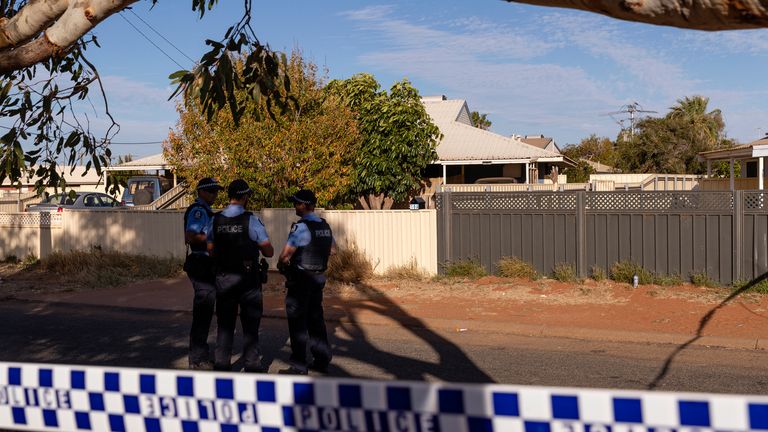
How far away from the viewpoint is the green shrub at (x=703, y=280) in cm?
1223

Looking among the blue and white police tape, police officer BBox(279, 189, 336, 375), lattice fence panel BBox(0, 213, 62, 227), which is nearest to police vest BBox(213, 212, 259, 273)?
police officer BBox(279, 189, 336, 375)

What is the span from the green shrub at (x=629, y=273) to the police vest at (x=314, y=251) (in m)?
7.22

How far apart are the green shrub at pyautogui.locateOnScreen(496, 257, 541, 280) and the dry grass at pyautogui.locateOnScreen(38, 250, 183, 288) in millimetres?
6802

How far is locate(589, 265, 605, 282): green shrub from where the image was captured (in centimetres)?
1304

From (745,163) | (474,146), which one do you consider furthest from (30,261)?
(745,163)

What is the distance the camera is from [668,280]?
12.5 m

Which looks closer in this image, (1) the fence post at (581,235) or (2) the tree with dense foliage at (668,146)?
(1) the fence post at (581,235)

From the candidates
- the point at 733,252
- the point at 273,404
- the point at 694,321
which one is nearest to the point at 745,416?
the point at 273,404

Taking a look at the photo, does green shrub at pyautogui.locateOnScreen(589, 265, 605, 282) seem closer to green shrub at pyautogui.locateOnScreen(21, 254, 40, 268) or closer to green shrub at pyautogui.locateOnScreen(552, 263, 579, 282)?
green shrub at pyautogui.locateOnScreen(552, 263, 579, 282)

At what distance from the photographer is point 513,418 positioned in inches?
134

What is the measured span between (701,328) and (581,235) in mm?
3484

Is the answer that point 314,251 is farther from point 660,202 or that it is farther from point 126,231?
point 126,231

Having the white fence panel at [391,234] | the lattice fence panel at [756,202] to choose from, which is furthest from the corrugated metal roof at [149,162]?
the lattice fence panel at [756,202]

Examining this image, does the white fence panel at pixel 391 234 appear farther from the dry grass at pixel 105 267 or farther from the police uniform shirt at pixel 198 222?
the police uniform shirt at pixel 198 222
